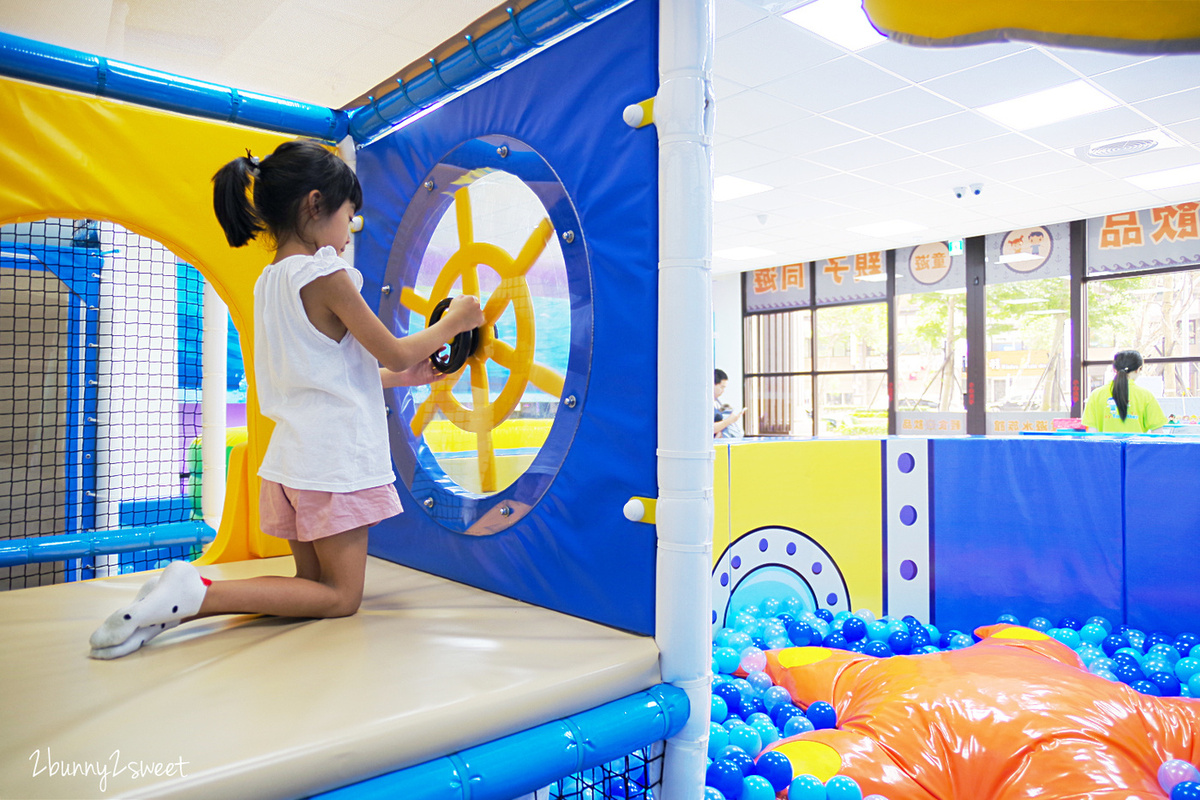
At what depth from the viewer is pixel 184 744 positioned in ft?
2.70

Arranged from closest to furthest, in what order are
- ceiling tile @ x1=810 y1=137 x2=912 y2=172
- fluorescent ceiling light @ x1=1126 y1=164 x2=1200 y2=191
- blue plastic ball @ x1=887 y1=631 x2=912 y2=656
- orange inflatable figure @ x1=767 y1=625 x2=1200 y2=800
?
orange inflatable figure @ x1=767 y1=625 x2=1200 y2=800 → blue plastic ball @ x1=887 y1=631 x2=912 y2=656 → ceiling tile @ x1=810 y1=137 x2=912 y2=172 → fluorescent ceiling light @ x1=1126 y1=164 x2=1200 y2=191

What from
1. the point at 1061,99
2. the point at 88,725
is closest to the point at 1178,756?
the point at 88,725

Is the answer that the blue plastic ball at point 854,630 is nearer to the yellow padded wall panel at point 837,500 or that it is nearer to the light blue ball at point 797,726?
the yellow padded wall panel at point 837,500

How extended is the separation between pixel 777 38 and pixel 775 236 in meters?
4.39

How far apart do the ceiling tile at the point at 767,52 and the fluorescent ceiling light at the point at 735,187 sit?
180 cm

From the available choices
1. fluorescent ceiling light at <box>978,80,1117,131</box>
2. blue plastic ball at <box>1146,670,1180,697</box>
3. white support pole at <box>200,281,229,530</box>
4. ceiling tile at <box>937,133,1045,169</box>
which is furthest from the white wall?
blue plastic ball at <box>1146,670,1180,697</box>

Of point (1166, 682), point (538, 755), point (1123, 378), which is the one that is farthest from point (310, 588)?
point (1123, 378)

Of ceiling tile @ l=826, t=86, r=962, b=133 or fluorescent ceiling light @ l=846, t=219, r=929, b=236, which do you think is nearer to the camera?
ceiling tile @ l=826, t=86, r=962, b=133

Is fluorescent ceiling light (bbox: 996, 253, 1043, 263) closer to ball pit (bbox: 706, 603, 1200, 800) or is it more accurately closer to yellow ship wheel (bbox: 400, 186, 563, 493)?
ball pit (bbox: 706, 603, 1200, 800)

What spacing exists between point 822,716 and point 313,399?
1538mm

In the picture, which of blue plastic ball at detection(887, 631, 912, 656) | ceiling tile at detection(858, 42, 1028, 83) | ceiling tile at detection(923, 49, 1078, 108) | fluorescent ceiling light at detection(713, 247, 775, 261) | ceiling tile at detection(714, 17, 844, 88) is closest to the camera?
blue plastic ball at detection(887, 631, 912, 656)

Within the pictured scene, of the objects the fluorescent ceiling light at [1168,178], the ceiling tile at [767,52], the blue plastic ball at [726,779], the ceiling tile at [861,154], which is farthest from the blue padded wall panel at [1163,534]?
the fluorescent ceiling light at [1168,178]

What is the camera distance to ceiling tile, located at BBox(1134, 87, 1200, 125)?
4.41m

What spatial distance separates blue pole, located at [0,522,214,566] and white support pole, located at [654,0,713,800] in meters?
2.11
